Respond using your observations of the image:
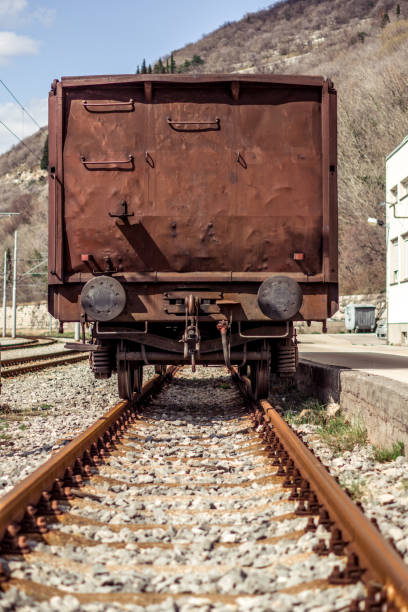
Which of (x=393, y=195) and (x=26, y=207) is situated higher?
(x=26, y=207)

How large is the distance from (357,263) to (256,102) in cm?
5001

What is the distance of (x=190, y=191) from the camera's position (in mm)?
7875

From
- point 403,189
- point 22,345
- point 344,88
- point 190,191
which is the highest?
point 344,88

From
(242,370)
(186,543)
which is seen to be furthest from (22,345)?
(186,543)

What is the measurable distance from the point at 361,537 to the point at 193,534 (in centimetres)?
109

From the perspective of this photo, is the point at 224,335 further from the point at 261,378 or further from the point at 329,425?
the point at 329,425

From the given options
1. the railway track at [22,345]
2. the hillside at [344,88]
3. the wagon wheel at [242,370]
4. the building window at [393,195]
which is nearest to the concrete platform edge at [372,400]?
the wagon wheel at [242,370]

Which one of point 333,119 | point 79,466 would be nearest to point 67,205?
point 333,119

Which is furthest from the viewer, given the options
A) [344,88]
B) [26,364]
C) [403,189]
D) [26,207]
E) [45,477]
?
[26,207]

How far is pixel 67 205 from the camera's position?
7930 mm

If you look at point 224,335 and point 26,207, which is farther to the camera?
point 26,207

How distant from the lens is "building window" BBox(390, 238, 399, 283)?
29.0m

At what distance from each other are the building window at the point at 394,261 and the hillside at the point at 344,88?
20.1 m

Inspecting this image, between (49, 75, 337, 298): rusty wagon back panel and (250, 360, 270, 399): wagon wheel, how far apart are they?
1.38 metres
